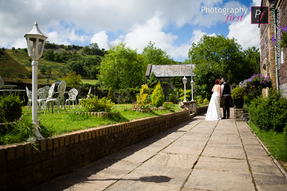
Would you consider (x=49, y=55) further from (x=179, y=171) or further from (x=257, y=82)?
(x=179, y=171)

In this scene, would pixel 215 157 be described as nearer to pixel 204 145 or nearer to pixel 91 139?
pixel 204 145

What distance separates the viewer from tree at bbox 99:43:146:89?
38.9m

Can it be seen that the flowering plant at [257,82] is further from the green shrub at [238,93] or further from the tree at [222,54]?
the tree at [222,54]

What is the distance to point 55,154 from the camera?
2246mm

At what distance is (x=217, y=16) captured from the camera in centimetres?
941

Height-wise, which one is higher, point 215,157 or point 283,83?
point 283,83

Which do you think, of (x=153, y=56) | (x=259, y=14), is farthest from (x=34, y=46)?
(x=153, y=56)

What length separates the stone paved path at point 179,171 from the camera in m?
2.06

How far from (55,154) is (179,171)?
1.59 m

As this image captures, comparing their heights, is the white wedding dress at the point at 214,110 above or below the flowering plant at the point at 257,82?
below

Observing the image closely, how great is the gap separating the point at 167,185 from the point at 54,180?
51.1 inches

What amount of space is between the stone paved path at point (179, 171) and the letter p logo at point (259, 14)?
7.95 meters

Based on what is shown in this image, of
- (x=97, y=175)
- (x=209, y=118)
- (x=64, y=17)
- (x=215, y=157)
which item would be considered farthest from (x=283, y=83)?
(x=64, y=17)

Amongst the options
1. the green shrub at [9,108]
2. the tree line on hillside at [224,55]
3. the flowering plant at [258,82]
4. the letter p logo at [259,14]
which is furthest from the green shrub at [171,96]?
the green shrub at [9,108]
